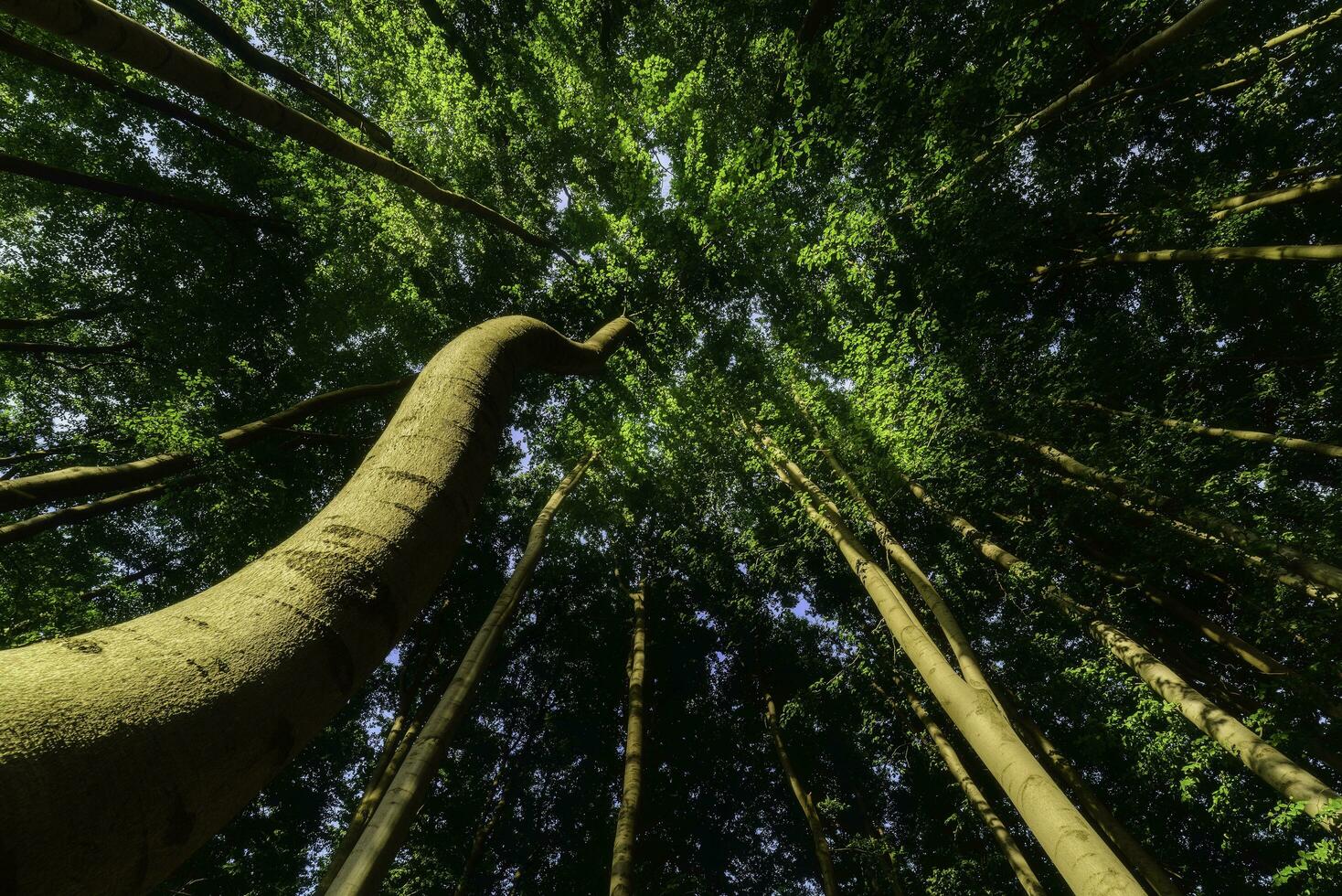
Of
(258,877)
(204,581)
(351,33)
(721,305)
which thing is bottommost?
(258,877)

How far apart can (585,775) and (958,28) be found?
17900mm

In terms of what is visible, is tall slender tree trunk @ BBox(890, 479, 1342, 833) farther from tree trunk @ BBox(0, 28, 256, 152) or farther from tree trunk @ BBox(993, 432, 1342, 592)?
tree trunk @ BBox(0, 28, 256, 152)

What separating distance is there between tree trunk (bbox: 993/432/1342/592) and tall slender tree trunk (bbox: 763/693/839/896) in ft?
27.1

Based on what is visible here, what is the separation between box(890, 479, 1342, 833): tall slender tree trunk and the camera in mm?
3975

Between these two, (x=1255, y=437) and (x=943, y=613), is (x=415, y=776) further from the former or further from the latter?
(x=1255, y=437)

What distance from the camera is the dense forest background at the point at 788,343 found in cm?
630

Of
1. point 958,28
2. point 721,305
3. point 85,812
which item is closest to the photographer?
point 85,812

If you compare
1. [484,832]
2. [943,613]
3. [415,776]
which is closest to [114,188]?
[415,776]

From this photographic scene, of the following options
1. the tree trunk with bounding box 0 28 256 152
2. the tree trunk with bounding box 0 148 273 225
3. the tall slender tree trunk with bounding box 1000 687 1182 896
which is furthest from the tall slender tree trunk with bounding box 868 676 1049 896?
the tree trunk with bounding box 0 148 273 225

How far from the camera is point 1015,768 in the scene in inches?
132

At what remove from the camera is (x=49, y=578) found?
6461 millimetres

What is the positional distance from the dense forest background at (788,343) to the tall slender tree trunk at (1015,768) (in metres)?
0.69

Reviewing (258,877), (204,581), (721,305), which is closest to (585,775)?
(258,877)

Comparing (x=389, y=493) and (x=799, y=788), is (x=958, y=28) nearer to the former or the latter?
(x=389, y=493)
